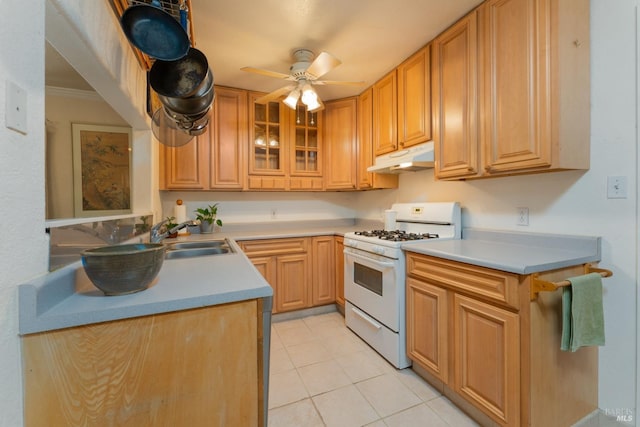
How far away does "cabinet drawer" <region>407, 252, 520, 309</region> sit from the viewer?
125cm

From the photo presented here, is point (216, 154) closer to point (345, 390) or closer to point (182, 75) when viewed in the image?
point (182, 75)

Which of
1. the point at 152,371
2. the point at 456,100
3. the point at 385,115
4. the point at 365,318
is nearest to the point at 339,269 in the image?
the point at 365,318

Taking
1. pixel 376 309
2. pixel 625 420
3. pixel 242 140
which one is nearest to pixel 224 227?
pixel 242 140

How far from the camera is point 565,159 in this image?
1.38m

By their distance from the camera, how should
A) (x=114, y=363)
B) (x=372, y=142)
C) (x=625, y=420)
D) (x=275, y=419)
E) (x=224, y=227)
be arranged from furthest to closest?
(x=224, y=227), (x=372, y=142), (x=275, y=419), (x=625, y=420), (x=114, y=363)

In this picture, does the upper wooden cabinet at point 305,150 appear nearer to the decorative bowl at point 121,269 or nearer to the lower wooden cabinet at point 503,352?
the lower wooden cabinet at point 503,352

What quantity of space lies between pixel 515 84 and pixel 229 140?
2395 millimetres

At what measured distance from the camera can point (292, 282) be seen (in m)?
2.74

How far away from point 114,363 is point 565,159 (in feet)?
6.73

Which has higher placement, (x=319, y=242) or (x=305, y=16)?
(x=305, y=16)

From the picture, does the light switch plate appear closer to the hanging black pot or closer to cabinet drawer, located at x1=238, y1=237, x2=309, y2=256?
the hanging black pot

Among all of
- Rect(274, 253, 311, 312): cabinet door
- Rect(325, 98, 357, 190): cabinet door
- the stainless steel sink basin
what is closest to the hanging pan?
the stainless steel sink basin

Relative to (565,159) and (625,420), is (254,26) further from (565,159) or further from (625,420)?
(625,420)

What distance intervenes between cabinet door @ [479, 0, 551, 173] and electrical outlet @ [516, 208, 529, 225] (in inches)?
15.3
